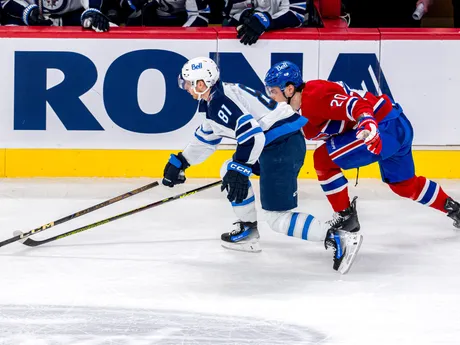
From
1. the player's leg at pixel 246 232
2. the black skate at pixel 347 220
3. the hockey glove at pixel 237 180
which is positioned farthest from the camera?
the black skate at pixel 347 220

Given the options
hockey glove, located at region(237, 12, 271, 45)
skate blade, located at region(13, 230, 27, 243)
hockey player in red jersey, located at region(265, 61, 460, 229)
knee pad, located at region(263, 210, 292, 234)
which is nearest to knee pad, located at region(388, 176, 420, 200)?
hockey player in red jersey, located at region(265, 61, 460, 229)

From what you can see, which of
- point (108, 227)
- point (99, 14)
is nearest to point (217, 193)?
point (108, 227)

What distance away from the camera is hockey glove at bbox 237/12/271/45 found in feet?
18.0

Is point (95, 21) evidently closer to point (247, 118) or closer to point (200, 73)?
point (200, 73)

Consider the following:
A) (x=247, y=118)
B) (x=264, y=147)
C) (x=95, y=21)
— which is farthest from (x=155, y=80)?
(x=247, y=118)

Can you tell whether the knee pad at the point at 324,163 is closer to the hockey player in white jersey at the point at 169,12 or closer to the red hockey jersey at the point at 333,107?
the red hockey jersey at the point at 333,107

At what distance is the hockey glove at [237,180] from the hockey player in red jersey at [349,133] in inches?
18.9

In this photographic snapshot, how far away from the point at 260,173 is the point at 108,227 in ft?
3.20

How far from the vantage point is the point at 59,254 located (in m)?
4.08

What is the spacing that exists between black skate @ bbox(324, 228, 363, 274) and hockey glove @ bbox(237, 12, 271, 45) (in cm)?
200

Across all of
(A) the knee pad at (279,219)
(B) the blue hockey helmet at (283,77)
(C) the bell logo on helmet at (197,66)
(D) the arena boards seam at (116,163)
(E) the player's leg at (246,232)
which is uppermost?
(C) the bell logo on helmet at (197,66)

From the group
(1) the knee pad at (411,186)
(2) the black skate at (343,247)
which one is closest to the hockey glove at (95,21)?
(1) the knee pad at (411,186)

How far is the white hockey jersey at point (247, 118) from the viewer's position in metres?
3.77

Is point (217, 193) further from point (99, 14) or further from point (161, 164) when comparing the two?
point (99, 14)
